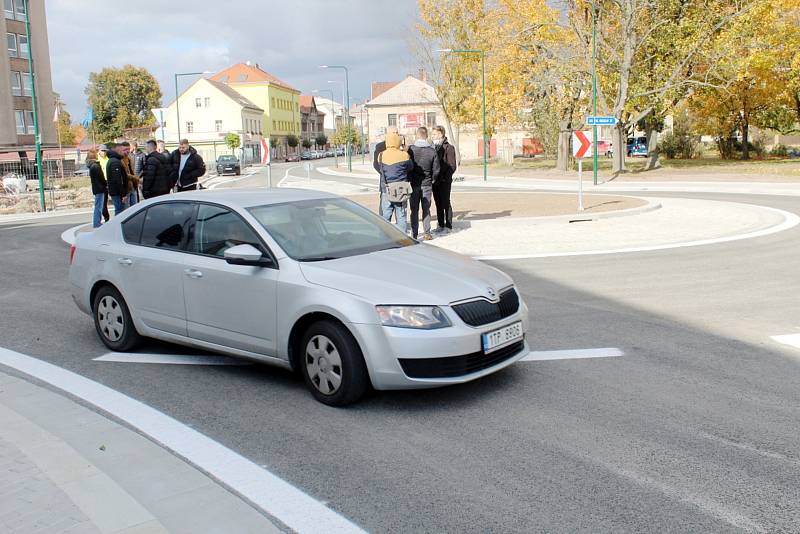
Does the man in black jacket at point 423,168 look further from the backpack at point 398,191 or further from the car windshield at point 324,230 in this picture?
the car windshield at point 324,230

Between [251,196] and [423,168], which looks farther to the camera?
[423,168]

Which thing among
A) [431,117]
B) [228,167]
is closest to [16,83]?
[228,167]

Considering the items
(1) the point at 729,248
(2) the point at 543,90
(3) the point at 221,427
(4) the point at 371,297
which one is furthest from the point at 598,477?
(2) the point at 543,90

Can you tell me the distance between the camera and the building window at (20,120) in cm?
6050

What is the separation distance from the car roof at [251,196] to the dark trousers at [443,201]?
7964 millimetres

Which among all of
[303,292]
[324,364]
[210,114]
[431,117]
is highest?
[210,114]

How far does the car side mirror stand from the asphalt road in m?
0.93

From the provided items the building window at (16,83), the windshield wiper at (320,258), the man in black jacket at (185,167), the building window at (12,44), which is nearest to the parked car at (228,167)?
the building window at (16,83)

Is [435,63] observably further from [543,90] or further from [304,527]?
[304,527]

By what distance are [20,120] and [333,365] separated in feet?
210

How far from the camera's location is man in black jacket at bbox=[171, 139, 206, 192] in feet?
51.7

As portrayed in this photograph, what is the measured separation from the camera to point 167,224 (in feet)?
21.5

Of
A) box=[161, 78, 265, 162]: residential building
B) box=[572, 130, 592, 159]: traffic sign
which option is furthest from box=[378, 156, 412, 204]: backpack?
box=[161, 78, 265, 162]: residential building

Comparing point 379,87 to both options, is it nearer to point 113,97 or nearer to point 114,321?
point 113,97
